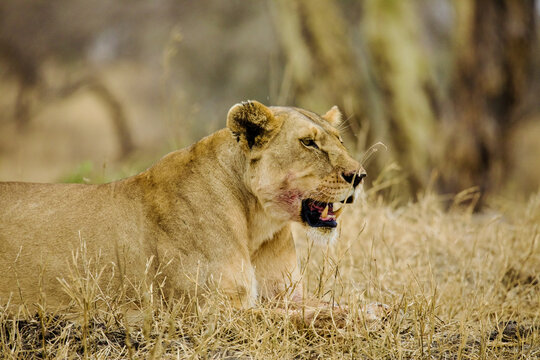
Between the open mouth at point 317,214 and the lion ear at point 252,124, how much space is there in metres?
0.32

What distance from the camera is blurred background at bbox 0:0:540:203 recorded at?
8055mm

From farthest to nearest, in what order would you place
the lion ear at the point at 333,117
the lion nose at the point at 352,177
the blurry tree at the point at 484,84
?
the blurry tree at the point at 484,84 → the lion ear at the point at 333,117 → the lion nose at the point at 352,177

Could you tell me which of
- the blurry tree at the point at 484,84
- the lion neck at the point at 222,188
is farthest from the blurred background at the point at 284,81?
the lion neck at the point at 222,188

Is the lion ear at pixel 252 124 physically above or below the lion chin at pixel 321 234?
above

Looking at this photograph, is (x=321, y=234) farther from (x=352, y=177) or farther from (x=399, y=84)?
(x=399, y=84)

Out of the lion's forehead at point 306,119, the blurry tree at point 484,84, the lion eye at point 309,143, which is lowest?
the blurry tree at point 484,84

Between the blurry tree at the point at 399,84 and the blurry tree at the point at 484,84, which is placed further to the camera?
the blurry tree at the point at 399,84

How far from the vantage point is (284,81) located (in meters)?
5.09

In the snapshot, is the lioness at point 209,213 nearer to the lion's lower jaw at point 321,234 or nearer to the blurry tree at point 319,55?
the lion's lower jaw at point 321,234

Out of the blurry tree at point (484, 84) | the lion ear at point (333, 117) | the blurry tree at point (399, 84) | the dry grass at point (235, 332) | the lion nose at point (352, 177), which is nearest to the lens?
the dry grass at point (235, 332)

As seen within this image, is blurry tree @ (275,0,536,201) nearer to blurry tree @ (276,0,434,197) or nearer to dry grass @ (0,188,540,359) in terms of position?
blurry tree @ (276,0,434,197)

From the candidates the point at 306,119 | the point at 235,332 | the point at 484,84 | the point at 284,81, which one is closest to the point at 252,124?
the point at 306,119

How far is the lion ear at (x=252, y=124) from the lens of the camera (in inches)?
108

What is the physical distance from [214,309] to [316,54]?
22.0ft
